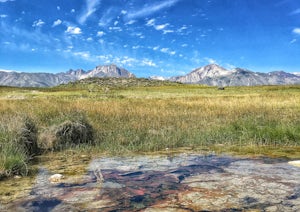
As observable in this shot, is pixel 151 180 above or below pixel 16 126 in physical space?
below

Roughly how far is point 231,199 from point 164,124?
11721 millimetres

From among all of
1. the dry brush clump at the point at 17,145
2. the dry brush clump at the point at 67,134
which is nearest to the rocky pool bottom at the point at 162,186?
the dry brush clump at the point at 17,145

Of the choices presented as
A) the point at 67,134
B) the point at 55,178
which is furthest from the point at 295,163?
the point at 67,134

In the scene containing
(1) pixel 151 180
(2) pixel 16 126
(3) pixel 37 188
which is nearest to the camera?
(3) pixel 37 188

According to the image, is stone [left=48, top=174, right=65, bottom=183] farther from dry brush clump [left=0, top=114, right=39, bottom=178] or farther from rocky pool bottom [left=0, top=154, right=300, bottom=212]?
dry brush clump [left=0, top=114, right=39, bottom=178]

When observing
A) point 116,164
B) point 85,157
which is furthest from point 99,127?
point 116,164

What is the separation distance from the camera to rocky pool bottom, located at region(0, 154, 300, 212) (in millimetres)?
6402

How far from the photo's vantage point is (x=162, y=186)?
7652 mm

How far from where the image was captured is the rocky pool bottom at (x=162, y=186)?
21.0 ft

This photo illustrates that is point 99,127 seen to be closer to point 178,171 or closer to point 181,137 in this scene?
point 181,137

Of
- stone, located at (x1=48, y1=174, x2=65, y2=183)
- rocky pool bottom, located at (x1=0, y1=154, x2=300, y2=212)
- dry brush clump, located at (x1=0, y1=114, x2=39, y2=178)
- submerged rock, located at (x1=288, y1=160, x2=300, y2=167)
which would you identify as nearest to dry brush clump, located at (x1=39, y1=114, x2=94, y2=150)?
dry brush clump, located at (x1=0, y1=114, x2=39, y2=178)

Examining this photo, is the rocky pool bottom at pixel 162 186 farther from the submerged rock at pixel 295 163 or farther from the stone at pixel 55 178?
the submerged rock at pixel 295 163

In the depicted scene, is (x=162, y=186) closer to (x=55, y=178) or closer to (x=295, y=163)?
(x=55, y=178)

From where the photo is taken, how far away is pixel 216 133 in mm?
14922
